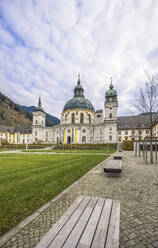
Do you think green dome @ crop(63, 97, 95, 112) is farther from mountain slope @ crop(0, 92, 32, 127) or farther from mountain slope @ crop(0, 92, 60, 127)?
mountain slope @ crop(0, 92, 32, 127)

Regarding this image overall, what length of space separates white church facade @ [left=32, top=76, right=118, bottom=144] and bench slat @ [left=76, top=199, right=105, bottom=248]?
154 ft

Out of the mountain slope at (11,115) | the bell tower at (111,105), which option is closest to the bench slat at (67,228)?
the bell tower at (111,105)

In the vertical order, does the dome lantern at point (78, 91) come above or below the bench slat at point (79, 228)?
above

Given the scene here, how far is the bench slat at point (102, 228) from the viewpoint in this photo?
1.56 meters

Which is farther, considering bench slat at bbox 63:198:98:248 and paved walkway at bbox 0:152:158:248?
paved walkway at bbox 0:152:158:248

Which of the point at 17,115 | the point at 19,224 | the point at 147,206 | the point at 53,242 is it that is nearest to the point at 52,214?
the point at 19,224

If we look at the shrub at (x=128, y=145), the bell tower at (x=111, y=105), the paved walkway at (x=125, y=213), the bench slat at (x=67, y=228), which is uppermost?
the bell tower at (x=111, y=105)

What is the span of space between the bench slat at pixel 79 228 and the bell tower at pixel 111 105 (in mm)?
53805

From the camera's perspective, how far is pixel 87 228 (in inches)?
73.6

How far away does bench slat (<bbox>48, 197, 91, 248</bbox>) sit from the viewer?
5.10 ft

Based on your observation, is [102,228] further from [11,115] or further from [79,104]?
[11,115]

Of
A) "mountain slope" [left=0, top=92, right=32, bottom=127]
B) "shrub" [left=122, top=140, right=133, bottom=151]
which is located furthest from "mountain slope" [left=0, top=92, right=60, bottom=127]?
"shrub" [left=122, top=140, right=133, bottom=151]

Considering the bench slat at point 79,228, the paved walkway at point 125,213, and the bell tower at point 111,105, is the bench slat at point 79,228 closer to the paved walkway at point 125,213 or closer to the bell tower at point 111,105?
the paved walkway at point 125,213

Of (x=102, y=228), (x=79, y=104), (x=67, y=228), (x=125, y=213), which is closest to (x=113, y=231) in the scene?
(x=102, y=228)
